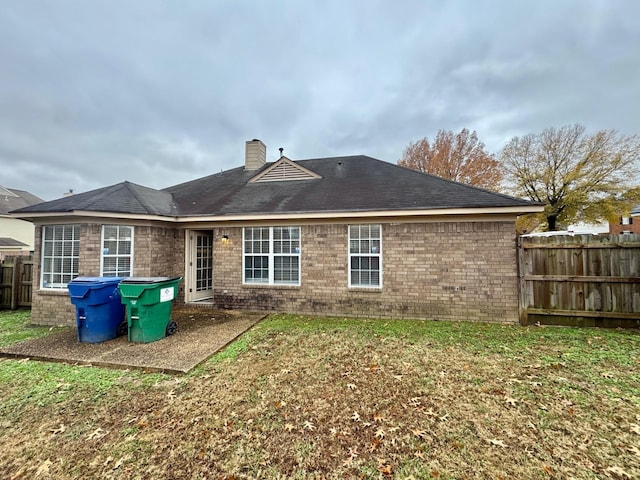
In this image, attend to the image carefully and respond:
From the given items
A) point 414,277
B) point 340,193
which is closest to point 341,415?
point 414,277

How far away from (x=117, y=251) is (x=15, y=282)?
429 cm

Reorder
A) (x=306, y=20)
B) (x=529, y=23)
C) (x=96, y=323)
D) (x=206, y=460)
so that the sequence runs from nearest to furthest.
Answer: (x=206, y=460) < (x=96, y=323) < (x=529, y=23) < (x=306, y=20)

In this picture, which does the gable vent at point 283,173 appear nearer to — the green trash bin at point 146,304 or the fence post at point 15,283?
the green trash bin at point 146,304

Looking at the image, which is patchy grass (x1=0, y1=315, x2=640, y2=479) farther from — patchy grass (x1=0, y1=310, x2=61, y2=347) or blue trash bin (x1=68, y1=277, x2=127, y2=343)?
patchy grass (x1=0, y1=310, x2=61, y2=347)

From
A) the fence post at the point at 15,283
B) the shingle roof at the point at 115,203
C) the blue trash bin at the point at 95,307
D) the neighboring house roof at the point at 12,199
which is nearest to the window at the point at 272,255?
the shingle roof at the point at 115,203

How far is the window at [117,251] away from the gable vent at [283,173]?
15.2 ft

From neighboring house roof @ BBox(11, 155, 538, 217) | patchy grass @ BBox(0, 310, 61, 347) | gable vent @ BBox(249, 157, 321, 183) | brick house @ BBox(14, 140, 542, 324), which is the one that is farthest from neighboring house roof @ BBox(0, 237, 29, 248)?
gable vent @ BBox(249, 157, 321, 183)

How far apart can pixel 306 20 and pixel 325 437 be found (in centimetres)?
1254

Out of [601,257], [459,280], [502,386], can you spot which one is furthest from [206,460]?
[601,257]

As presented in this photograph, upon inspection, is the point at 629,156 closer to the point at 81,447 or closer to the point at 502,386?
the point at 502,386

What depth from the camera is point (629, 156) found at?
17.3m

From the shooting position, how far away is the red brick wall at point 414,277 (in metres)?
6.66

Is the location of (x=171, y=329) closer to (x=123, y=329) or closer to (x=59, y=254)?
(x=123, y=329)

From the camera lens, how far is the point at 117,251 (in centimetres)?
722
